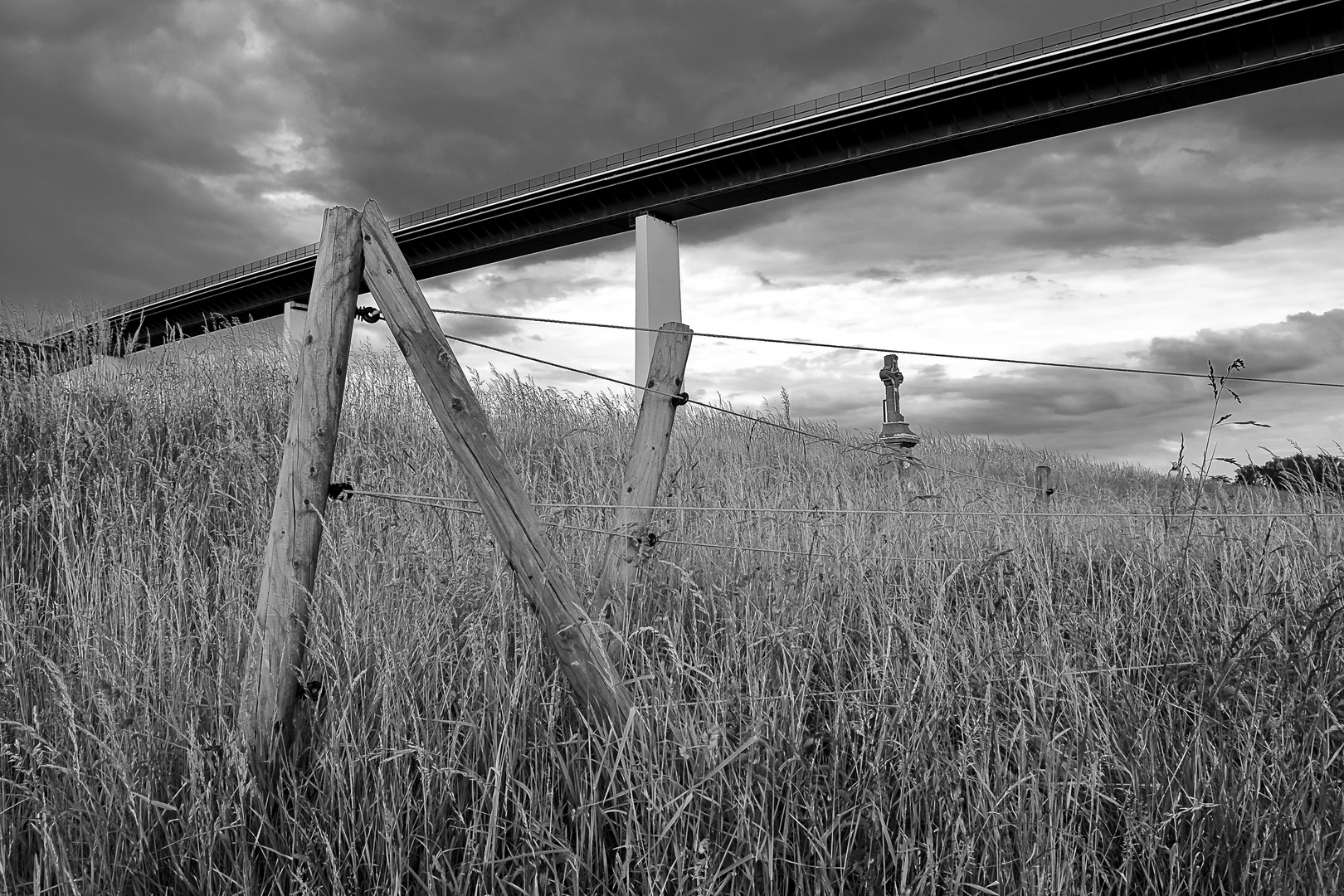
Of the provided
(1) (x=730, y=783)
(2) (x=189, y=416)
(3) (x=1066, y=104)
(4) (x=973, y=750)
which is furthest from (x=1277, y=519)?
(3) (x=1066, y=104)

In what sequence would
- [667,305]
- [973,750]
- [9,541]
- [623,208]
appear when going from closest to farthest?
[973,750], [9,541], [667,305], [623,208]

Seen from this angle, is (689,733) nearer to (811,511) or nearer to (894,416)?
(811,511)

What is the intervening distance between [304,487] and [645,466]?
1.53 meters

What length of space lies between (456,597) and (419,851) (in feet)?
3.44

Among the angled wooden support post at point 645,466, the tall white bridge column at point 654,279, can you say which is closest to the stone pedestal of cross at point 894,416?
the angled wooden support post at point 645,466

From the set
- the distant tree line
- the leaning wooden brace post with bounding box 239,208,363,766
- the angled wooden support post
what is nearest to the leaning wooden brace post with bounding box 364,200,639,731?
the leaning wooden brace post with bounding box 239,208,363,766

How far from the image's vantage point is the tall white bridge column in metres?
20.7

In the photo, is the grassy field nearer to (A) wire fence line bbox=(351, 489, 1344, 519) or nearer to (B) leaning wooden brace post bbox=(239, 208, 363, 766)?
(B) leaning wooden brace post bbox=(239, 208, 363, 766)

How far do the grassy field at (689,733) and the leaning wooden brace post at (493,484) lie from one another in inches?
6.1

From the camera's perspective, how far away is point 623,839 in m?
2.21

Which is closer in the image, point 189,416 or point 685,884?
point 685,884

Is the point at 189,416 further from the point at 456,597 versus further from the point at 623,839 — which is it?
the point at 623,839

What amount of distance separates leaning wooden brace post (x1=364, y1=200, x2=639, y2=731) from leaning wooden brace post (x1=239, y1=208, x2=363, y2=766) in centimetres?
11

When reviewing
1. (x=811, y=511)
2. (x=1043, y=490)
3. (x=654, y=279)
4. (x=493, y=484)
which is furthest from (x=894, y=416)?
(x=654, y=279)
